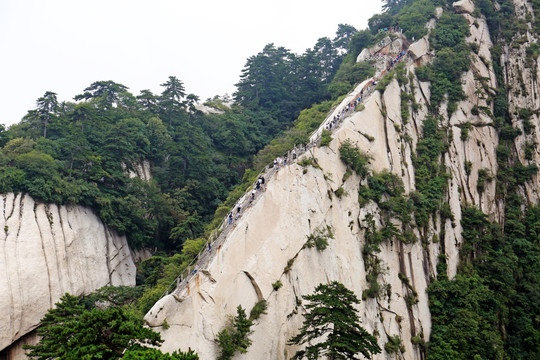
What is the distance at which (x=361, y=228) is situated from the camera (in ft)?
86.0

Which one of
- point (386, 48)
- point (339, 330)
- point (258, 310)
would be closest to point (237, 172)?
point (386, 48)

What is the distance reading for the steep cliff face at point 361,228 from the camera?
1752cm

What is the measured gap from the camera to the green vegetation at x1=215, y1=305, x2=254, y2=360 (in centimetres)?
1606

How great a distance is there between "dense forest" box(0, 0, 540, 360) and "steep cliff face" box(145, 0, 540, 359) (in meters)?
1.04

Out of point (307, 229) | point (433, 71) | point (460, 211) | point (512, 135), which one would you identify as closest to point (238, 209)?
point (307, 229)

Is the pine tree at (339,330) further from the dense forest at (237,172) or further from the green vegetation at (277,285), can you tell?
the dense forest at (237,172)

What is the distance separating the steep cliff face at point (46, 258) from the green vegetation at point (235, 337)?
12.5m

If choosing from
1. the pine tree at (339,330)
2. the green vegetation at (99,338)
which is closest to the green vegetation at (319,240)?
the pine tree at (339,330)

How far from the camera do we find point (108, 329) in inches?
475

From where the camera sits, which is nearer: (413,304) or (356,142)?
(413,304)

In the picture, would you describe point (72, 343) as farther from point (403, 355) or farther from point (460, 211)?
point (460, 211)

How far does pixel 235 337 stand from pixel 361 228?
1270cm

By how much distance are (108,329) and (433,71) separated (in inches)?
1413

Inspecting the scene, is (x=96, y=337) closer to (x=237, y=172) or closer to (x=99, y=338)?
(x=99, y=338)
